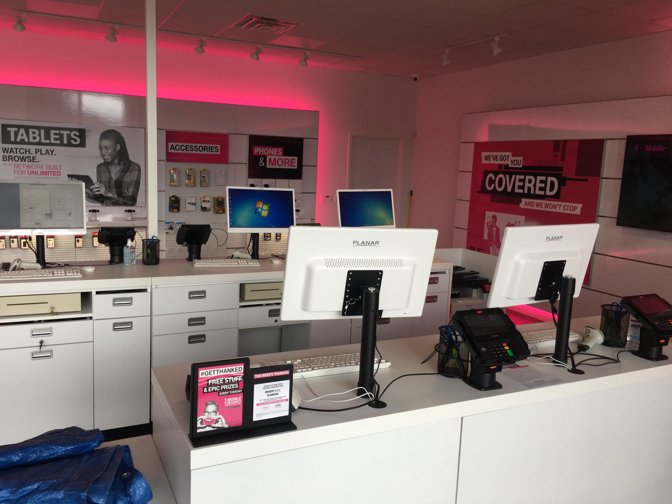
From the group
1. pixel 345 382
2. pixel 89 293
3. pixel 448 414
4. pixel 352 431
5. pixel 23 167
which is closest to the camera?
pixel 352 431

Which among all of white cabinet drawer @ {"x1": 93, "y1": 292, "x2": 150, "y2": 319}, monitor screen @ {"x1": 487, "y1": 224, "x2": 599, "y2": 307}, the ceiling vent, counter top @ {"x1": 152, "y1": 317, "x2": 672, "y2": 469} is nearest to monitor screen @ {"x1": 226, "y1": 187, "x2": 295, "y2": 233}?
white cabinet drawer @ {"x1": 93, "y1": 292, "x2": 150, "y2": 319}

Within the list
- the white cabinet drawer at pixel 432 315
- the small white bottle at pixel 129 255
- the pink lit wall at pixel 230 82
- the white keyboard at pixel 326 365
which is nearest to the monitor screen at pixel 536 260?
the white keyboard at pixel 326 365

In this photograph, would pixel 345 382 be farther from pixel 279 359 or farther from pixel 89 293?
pixel 89 293

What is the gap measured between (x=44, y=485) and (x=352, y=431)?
920 millimetres

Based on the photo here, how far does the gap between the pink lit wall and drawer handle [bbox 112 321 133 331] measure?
3338 millimetres

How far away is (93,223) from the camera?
620 cm

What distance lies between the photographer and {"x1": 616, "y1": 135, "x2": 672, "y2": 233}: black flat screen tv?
4.94 m

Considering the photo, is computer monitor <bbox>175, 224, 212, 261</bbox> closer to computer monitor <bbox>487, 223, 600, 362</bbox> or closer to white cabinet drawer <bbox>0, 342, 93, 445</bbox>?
white cabinet drawer <bbox>0, 342, 93, 445</bbox>

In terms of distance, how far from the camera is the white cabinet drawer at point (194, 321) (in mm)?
3689

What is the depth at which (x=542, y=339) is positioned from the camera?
113 inches

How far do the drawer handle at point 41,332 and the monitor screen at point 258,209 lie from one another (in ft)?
5.08

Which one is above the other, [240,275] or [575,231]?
[575,231]

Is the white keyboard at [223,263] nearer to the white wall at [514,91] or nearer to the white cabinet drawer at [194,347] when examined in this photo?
the white cabinet drawer at [194,347]

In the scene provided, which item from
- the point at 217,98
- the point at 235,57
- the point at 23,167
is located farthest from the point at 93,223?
the point at 235,57
